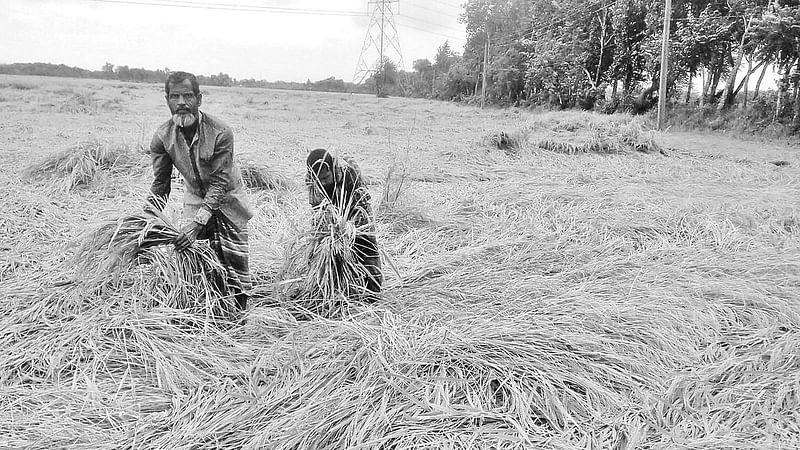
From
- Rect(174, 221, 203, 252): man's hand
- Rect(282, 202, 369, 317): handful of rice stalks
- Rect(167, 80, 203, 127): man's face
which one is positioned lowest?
Rect(282, 202, 369, 317): handful of rice stalks

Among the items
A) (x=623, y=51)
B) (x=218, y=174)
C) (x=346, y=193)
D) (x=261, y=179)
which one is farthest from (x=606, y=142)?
(x=623, y=51)

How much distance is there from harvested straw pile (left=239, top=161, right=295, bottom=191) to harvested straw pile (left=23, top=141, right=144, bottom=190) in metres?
1.47

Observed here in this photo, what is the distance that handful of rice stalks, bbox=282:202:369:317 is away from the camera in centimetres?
264

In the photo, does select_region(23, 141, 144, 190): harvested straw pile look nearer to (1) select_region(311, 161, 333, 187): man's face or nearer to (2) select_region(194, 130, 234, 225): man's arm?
(2) select_region(194, 130, 234, 225): man's arm

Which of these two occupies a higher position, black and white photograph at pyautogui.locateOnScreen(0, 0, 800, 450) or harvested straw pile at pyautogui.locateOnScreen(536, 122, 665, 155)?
harvested straw pile at pyautogui.locateOnScreen(536, 122, 665, 155)

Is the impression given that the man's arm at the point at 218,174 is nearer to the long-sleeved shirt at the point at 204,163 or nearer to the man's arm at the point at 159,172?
the long-sleeved shirt at the point at 204,163

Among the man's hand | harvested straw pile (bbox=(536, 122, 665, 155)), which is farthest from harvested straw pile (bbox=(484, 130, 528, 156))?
the man's hand

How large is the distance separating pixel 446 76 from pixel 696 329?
4488 centimetres

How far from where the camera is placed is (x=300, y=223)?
3.03m

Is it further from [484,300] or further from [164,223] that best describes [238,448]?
[484,300]

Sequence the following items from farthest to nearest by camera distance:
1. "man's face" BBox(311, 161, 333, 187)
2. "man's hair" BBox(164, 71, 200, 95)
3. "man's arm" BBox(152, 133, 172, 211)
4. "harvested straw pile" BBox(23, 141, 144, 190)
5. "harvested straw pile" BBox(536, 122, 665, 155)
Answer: "harvested straw pile" BBox(536, 122, 665, 155) < "harvested straw pile" BBox(23, 141, 144, 190) < "man's face" BBox(311, 161, 333, 187) < "man's arm" BBox(152, 133, 172, 211) < "man's hair" BBox(164, 71, 200, 95)

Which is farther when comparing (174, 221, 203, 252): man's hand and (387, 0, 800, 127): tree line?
(387, 0, 800, 127): tree line

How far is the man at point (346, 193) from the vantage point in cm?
260

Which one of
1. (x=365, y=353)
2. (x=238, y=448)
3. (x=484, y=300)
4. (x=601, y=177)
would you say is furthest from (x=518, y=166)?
(x=238, y=448)
